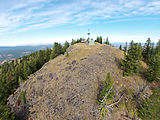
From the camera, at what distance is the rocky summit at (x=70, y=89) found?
101 feet

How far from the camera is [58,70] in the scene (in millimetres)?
46969

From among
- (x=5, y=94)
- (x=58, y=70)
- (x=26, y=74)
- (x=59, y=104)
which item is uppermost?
(x=58, y=70)

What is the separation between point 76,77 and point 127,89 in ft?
71.0

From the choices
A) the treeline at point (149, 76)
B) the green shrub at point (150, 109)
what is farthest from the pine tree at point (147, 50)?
the green shrub at point (150, 109)

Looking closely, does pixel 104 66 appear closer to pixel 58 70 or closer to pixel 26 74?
pixel 58 70

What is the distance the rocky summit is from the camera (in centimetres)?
3080

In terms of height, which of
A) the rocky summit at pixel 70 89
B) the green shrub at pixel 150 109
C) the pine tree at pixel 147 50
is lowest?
the green shrub at pixel 150 109

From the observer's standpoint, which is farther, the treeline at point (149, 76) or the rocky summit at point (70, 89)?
the rocky summit at point (70, 89)

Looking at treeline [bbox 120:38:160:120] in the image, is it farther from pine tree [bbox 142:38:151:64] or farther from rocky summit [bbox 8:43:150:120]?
pine tree [bbox 142:38:151:64]

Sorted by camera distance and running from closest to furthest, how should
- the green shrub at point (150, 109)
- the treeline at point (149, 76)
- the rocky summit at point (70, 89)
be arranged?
the green shrub at point (150, 109) < the treeline at point (149, 76) < the rocky summit at point (70, 89)

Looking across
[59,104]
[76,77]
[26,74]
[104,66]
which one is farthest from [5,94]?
[104,66]

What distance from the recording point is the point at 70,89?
1439 inches

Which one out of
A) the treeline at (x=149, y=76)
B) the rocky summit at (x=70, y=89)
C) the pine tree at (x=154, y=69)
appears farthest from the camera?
the pine tree at (x=154, y=69)

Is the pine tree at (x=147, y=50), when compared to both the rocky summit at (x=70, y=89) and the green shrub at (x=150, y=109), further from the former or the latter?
the green shrub at (x=150, y=109)
